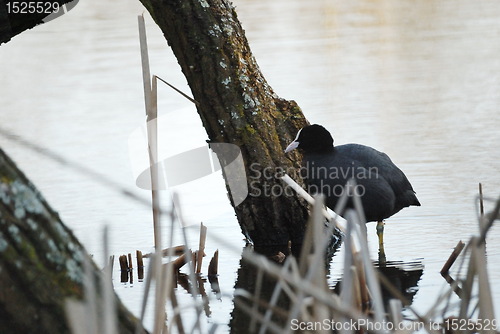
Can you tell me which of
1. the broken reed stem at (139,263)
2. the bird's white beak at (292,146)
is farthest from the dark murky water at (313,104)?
the bird's white beak at (292,146)

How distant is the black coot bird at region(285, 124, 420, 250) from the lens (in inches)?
188

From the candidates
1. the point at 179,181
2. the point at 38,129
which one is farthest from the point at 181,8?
the point at 38,129

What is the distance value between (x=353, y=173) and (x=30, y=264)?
300cm

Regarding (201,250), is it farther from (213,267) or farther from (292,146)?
(292,146)

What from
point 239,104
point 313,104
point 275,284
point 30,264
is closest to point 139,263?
point 275,284

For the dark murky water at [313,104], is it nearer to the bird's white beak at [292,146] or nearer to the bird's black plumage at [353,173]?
the bird's black plumage at [353,173]

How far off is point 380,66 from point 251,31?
115 inches

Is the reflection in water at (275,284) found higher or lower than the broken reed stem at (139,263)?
lower

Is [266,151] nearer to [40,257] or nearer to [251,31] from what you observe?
[40,257]

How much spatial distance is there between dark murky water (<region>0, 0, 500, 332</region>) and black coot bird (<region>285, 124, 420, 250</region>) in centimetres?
24

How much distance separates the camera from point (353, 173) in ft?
15.8

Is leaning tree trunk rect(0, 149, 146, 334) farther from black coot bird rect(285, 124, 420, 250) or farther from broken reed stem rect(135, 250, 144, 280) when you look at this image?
black coot bird rect(285, 124, 420, 250)

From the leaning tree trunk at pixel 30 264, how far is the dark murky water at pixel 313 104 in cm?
62

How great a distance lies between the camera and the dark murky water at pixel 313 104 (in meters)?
5.16
